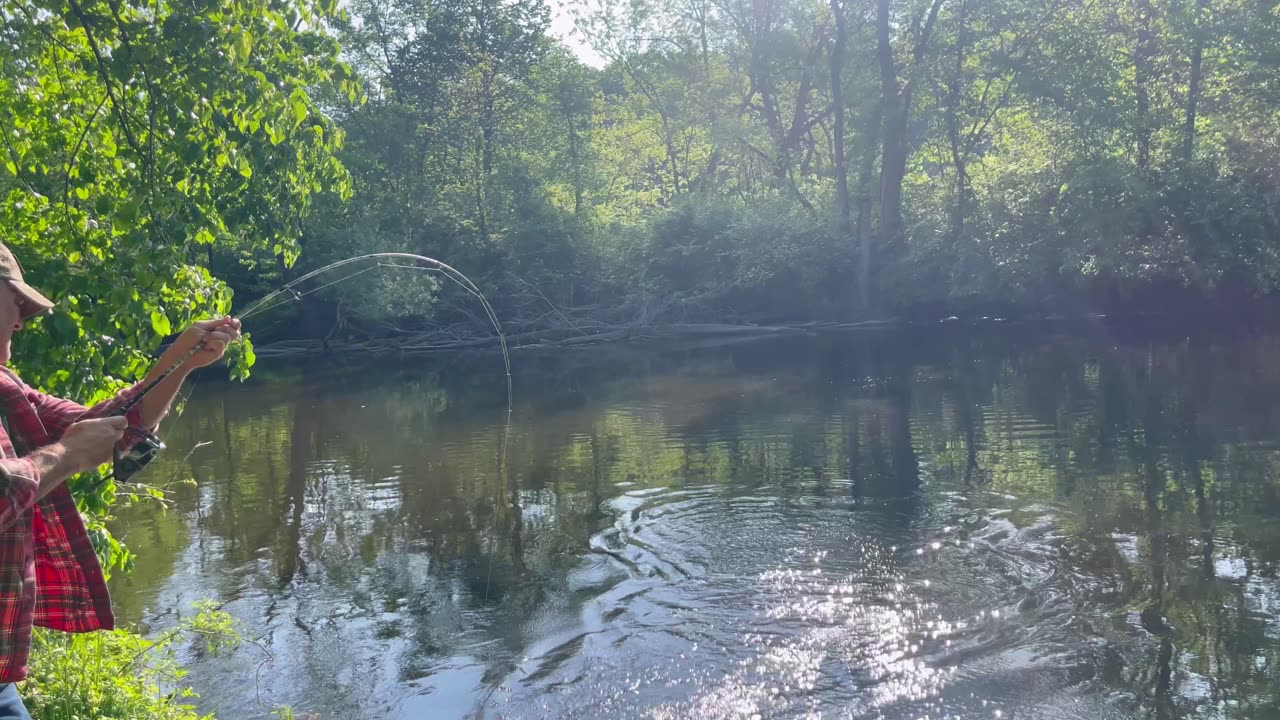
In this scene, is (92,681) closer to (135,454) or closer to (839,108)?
(135,454)

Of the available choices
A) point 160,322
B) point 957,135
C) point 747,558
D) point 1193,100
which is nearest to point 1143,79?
point 1193,100

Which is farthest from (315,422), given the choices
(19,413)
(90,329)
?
(19,413)

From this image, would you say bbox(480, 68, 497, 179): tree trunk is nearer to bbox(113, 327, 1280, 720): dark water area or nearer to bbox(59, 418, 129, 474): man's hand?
bbox(113, 327, 1280, 720): dark water area

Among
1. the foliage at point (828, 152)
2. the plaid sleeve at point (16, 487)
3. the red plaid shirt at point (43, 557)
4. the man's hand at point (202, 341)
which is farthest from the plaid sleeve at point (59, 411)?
the foliage at point (828, 152)

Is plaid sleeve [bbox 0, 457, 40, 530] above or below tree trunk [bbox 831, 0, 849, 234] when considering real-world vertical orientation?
below

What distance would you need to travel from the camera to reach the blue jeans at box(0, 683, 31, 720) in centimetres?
287

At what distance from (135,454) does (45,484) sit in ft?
1.54

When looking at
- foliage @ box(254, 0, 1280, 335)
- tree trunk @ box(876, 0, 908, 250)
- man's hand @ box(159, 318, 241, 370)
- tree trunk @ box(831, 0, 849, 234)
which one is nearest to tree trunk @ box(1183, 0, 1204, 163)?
foliage @ box(254, 0, 1280, 335)

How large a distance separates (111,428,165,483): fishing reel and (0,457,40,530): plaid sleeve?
490mm

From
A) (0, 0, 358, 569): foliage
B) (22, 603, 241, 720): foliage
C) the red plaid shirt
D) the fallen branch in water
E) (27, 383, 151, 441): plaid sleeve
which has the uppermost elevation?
(0, 0, 358, 569): foliage

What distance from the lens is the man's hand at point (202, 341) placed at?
134 inches

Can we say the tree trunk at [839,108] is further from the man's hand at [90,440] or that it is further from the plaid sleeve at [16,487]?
the plaid sleeve at [16,487]

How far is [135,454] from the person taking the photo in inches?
127

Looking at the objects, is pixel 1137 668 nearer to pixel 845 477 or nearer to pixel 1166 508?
pixel 1166 508
